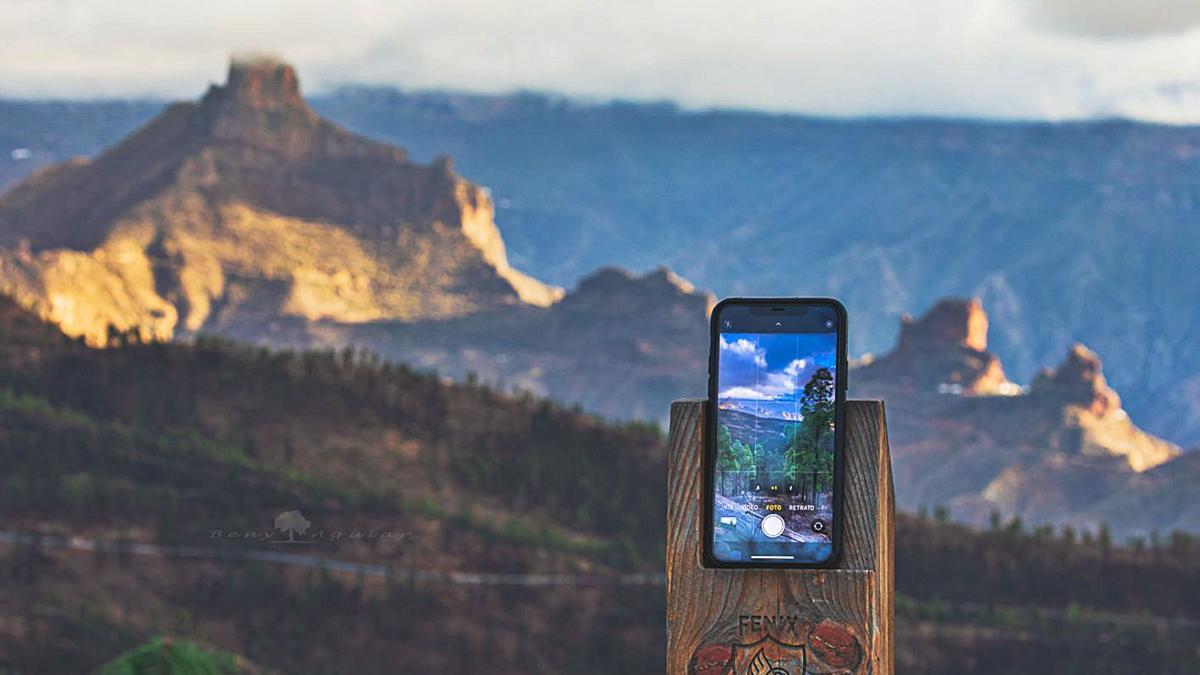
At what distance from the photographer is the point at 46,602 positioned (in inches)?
1827

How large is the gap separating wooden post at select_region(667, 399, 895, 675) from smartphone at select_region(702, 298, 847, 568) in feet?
0.12

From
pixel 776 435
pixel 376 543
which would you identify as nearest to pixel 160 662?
pixel 776 435

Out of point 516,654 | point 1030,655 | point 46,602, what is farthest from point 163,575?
point 1030,655

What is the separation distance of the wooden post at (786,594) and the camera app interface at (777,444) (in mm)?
51

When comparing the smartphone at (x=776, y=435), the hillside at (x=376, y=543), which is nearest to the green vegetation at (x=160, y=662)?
the smartphone at (x=776, y=435)

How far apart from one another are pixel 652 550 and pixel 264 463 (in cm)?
1033

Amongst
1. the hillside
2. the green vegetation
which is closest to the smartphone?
the green vegetation

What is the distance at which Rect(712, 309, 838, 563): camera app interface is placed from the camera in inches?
204

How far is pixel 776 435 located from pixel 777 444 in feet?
0.08

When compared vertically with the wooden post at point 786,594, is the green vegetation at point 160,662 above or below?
below

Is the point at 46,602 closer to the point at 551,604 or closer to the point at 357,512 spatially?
the point at 357,512

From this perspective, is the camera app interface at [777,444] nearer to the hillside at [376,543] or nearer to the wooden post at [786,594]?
the wooden post at [786,594]

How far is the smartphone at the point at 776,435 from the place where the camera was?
518 cm

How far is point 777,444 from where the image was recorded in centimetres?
532
